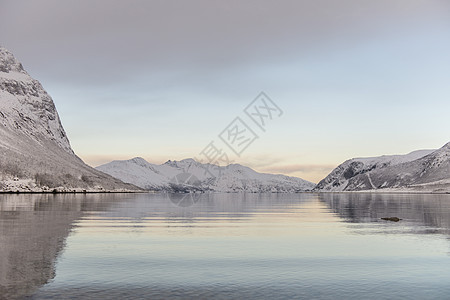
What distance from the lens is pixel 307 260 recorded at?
30859 millimetres

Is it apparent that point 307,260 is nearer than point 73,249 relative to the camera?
Yes

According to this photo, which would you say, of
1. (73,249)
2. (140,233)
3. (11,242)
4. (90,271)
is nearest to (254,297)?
(90,271)

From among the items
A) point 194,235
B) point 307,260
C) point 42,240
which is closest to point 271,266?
point 307,260

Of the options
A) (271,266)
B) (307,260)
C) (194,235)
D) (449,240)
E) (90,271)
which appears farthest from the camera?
(194,235)

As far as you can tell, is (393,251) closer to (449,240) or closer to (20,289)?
(449,240)

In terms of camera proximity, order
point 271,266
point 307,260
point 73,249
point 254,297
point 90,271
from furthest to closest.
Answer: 1. point 73,249
2. point 307,260
3. point 271,266
4. point 90,271
5. point 254,297

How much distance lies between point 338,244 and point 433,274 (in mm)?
13379

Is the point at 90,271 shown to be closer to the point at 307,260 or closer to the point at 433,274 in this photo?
the point at 307,260

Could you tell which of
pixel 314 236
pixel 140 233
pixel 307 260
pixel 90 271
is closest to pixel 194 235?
pixel 140 233

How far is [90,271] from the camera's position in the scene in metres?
25.8

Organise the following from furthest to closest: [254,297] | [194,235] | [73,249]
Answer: [194,235] < [73,249] < [254,297]

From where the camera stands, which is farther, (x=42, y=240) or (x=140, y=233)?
(x=140, y=233)

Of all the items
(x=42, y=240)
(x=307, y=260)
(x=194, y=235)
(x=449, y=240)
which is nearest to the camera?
(x=307, y=260)

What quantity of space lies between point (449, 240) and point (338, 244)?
1077 centimetres
